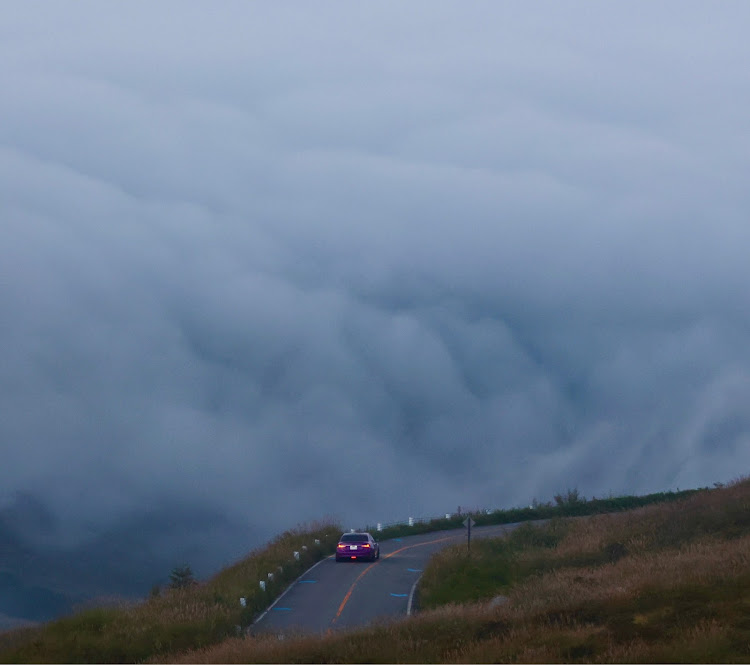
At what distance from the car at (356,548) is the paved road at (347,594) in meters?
0.40

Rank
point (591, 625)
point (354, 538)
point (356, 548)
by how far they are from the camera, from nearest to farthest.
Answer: point (591, 625) → point (356, 548) → point (354, 538)

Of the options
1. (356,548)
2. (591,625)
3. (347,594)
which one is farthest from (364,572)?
(591,625)

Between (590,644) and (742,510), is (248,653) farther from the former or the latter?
(742,510)

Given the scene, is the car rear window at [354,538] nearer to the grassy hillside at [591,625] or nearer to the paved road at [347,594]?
the paved road at [347,594]

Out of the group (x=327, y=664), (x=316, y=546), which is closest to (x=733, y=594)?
(x=327, y=664)

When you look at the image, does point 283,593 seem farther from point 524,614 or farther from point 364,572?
point 524,614

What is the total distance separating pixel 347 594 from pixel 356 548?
10.9 metres

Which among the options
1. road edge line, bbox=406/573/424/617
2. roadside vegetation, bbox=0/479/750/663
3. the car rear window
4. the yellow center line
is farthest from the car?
road edge line, bbox=406/573/424/617

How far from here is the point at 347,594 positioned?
32.2 meters

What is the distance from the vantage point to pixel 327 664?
15820 millimetres

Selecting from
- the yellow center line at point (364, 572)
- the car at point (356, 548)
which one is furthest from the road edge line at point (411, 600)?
the car at point (356, 548)

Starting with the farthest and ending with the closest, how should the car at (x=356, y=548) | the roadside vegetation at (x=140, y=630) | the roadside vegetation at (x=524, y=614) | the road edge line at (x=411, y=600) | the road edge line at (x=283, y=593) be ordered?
the car at (x=356, y=548) < the road edge line at (x=411, y=600) < the road edge line at (x=283, y=593) < the roadside vegetation at (x=140, y=630) < the roadside vegetation at (x=524, y=614)

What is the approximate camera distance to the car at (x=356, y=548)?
1694 inches

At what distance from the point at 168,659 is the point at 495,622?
7.45 metres
